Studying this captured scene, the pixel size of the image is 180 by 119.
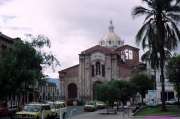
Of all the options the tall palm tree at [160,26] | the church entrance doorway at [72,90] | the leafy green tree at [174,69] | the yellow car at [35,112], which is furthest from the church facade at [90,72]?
the yellow car at [35,112]

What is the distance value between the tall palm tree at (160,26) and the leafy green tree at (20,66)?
12746 mm

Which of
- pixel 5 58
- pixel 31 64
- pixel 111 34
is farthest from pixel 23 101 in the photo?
pixel 111 34

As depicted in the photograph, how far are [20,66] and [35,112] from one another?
1558 centimetres

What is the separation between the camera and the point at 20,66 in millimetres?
55188

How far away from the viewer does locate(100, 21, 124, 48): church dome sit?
157m

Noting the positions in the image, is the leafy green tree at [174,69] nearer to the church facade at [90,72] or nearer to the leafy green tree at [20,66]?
the leafy green tree at [20,66]

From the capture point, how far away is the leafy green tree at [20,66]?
48969mm

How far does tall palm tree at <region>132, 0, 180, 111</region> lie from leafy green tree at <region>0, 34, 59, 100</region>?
12.7 m

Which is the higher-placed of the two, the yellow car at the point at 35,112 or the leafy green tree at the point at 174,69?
the leafy green tree at the point at 174,69

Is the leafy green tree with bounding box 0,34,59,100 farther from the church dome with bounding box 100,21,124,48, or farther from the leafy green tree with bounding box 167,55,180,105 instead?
the church dome with bounding box 100,21,124,48

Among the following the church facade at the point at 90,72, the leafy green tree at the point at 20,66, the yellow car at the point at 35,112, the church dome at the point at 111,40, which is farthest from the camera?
the church dome at the point at 111,40

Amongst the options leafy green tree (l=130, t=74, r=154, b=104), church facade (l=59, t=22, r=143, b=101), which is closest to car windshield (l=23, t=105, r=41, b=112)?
leafy green tree (l=130, t=74, r=154, b=104)

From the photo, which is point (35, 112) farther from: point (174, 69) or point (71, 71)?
point (71, 71)

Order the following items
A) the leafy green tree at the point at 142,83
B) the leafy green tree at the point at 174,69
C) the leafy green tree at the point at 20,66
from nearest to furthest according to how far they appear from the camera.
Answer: the leafy green tree at the point at 20,66 → the leafy green tree at the point at 174,69 → the leafy green tree at the point at 142,83
